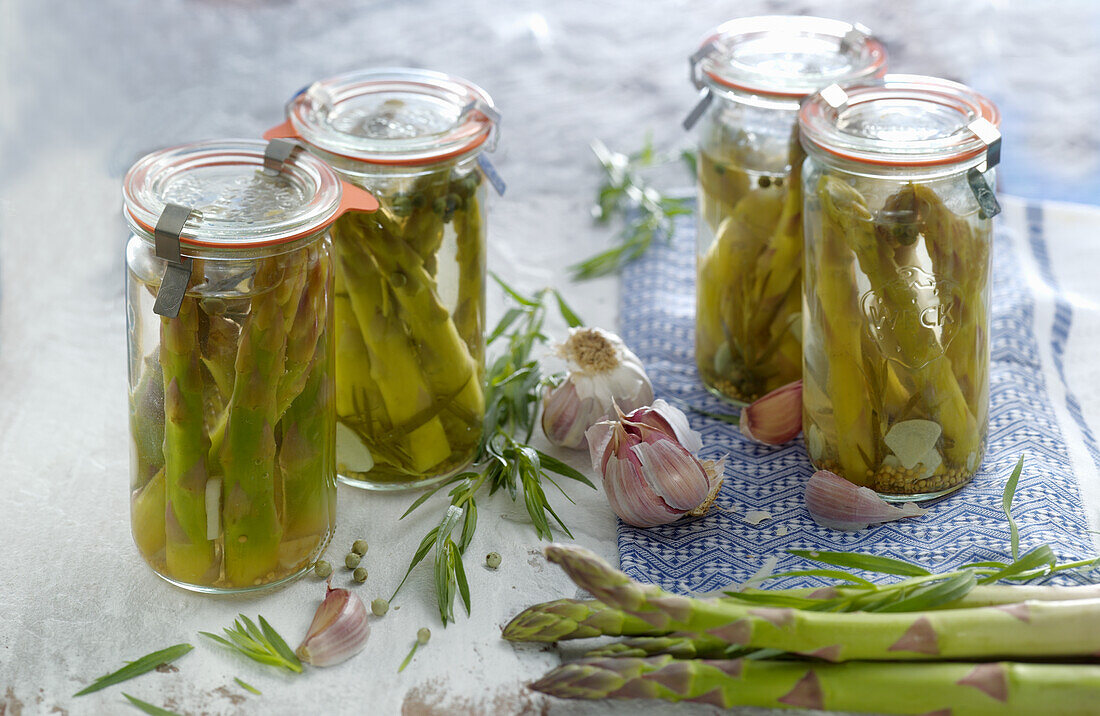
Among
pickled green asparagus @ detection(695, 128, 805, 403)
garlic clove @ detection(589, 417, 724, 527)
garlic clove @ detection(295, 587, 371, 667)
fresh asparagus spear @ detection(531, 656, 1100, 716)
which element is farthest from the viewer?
pickled green asparagus @ detection(695, 128, 805, 403)

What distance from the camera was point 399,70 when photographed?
1.10 meters

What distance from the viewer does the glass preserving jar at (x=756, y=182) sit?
43.3 inches

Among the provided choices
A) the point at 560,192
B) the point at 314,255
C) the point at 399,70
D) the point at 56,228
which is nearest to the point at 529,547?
the point at 314,255

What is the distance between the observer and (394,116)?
40.4 inches

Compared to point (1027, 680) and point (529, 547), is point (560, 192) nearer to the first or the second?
point (529, 547)

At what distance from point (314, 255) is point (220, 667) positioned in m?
0.33

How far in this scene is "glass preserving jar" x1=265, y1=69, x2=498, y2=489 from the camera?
968 millimetres

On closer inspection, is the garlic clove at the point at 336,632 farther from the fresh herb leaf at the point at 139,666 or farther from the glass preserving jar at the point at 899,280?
the glass preserving jar at the point at 899,280

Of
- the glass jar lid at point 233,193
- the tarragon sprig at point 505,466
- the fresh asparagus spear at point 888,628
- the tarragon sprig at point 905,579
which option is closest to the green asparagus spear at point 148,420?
the glass jar lid at point 233,193

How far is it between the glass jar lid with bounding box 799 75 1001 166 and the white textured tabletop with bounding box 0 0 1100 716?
402 millimetres

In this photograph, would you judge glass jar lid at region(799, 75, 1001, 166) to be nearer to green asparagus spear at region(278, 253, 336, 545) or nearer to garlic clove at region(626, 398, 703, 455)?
garlic clove at region(626, 398, 703, 455)

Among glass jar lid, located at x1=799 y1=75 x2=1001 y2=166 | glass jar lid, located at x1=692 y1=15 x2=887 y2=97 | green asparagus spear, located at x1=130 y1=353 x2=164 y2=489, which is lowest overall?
green asparagus spear, located at x1=130 y1=353 x2=164 y2=489

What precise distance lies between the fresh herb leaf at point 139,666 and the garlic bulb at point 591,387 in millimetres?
420

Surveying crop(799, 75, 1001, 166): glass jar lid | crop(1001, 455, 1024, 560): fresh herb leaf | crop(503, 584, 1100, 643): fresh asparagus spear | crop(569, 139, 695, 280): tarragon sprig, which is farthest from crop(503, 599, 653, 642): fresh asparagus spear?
crop(569, 139, 695, 280): tarragon sprig
